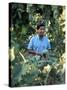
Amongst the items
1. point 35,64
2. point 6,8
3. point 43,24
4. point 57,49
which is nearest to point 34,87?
point 35,64

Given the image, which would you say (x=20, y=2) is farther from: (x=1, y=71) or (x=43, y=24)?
(x=1, y=71)

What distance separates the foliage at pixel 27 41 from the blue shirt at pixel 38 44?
3cm

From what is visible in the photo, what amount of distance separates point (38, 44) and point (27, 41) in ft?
0.30

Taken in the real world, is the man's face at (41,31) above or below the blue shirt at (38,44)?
above

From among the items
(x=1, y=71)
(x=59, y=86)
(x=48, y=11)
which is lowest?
(x=59, y=86)

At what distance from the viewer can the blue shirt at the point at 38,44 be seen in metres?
1.88

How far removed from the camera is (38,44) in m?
1.90

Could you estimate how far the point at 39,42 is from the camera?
1.90m

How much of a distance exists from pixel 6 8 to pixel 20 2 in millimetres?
114

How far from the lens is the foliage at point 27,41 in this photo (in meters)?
1.84

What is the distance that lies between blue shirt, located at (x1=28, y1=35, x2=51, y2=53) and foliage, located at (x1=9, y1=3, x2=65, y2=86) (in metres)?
0.03

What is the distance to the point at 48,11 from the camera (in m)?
1.91

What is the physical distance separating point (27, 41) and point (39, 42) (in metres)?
0.10

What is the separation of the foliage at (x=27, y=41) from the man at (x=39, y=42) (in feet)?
0.10
